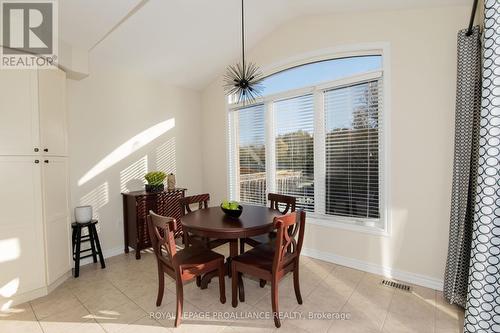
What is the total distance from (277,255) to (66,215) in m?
2.50

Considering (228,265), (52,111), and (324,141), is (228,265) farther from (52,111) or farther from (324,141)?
(52,111)

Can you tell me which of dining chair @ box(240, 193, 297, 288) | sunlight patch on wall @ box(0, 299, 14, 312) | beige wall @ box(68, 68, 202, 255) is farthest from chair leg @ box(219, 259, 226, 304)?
beige wall @ box(68, 68, 202, 255)

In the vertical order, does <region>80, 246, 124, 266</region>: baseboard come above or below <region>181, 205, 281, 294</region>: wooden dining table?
below

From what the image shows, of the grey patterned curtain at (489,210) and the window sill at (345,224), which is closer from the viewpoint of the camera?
the grey patterned curtain at (489,210)

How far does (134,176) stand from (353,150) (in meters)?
3.19

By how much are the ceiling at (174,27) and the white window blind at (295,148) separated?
1132mm

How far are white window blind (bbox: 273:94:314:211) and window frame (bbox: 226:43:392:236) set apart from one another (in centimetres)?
8

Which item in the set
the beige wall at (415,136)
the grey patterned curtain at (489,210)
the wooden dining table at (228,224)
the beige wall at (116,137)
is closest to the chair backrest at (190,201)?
the wooden dining table at (228,224)

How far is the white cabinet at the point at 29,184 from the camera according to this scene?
2287 millimetres

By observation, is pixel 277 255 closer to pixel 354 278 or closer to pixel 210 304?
pixel 210 304

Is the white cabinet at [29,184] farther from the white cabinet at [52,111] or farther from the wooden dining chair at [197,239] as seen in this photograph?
the wooden dining chair at [197,239]

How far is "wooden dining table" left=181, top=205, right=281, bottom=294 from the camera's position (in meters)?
2.09

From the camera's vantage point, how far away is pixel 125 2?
235 centimetres

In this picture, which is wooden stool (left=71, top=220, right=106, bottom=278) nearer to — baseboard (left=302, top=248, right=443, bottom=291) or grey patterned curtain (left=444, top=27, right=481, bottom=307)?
baseboard (left=302, top=248, right=443, bottom=291)
